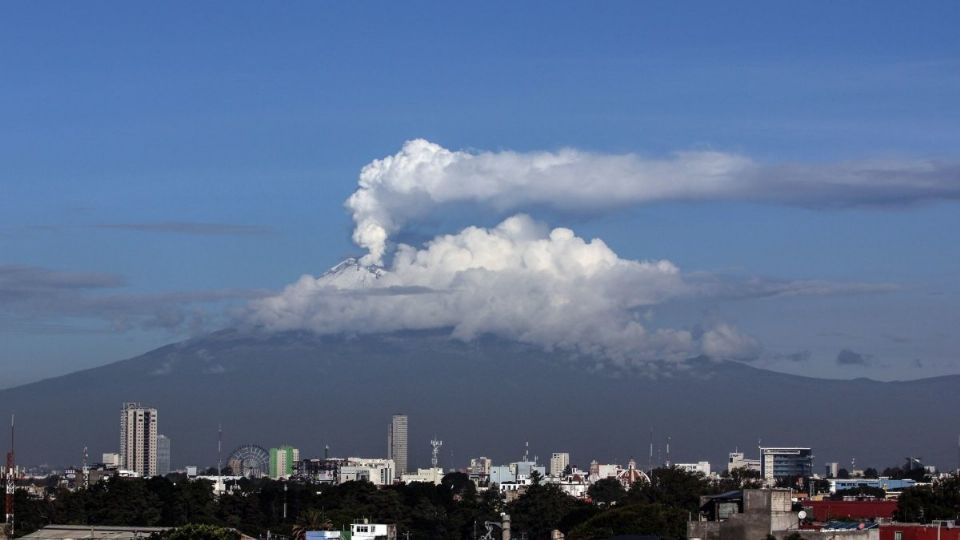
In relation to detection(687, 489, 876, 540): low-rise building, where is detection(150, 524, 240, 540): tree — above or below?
below

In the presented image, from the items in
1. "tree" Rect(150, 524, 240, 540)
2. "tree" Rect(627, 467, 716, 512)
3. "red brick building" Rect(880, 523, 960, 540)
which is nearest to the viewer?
"red brick building" Rect(880, 523, 960, 540)

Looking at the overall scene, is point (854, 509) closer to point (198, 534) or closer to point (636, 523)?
point (636, 523)

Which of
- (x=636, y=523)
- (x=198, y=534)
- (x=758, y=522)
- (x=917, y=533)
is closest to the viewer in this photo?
(x=758, y=522)

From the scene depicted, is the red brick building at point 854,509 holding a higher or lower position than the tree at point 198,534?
higher

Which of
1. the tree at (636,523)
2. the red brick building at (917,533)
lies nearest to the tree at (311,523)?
the tree at (636,523)

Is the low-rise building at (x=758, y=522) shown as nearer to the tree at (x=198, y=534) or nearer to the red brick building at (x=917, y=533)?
the red brick building at (x=917, y=533)

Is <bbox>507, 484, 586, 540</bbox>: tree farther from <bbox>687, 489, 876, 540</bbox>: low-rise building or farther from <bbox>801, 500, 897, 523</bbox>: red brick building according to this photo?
<bbox>687, 489, 876, 540</bbox>: low-rise building

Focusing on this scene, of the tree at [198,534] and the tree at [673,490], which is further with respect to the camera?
the tree at [673,490]

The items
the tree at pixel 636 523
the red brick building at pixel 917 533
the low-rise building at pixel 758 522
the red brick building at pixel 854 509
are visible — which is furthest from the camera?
the red brick building at pixel 854 509

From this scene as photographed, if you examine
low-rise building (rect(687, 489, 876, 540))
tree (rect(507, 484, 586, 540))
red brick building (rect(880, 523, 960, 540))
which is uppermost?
Result: low-rise building (rect(687, 489, 876, 540))

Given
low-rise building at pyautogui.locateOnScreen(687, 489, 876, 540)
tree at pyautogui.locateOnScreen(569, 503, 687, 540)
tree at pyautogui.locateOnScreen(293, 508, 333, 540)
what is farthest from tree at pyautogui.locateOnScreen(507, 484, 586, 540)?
low-rise building at pyautogui.locateOnScreen(687, 489, 876, 540)

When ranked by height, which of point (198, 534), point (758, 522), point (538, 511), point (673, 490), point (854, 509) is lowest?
point (538, 511)

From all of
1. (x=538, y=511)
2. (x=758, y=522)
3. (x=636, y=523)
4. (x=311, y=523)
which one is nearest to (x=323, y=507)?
(x=538, y=511)
